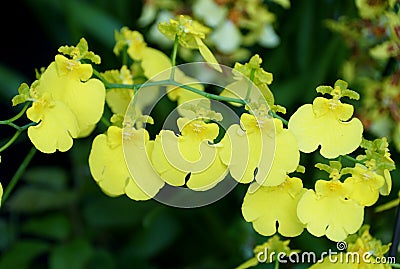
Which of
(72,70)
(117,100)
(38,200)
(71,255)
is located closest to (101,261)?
(71,255)

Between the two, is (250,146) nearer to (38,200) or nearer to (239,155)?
(239,155)

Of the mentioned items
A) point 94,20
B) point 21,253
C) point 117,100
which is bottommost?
point 21,253

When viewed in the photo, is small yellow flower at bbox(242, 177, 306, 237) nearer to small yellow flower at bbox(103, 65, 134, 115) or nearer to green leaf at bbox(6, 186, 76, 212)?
small yellow flower at bbox(103, 65, 134, 115)

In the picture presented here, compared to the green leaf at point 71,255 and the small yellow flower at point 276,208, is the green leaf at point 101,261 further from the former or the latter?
the small yellow flower at point 276,208

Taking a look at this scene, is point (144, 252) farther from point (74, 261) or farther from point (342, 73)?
point (342, 73)

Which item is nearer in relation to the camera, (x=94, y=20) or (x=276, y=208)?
(x=276, y=208)

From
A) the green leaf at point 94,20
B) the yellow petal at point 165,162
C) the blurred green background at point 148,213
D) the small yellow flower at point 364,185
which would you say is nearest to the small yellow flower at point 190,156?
the yellow petal at point 165,162

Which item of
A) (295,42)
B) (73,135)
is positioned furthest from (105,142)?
(295,42)
